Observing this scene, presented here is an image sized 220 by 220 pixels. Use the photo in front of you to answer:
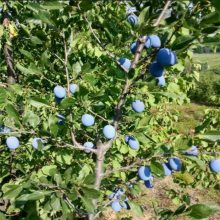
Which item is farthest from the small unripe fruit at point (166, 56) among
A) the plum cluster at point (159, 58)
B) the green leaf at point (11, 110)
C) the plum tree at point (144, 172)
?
the green leaf at point (11, 110)

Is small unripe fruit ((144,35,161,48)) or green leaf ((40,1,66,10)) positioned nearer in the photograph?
green leaf ((40,1,66,10))

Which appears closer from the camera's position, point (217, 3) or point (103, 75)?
point (217, 3)

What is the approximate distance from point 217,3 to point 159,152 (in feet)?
2.52

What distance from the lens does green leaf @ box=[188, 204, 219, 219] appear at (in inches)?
48.4

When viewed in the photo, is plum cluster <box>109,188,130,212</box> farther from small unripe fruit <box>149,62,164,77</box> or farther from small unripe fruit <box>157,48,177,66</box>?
small unripe fruit <box>157,48,177,66</box>

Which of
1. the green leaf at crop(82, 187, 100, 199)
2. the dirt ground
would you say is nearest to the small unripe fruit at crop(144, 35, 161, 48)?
the green leaf at crop(82, 187, 100, 199)

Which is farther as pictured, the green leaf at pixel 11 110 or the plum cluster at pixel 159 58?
the green leaf at pixel 11 110

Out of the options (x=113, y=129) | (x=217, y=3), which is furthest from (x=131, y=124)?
(x=217, y=3)

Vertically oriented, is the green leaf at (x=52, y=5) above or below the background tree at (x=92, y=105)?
above

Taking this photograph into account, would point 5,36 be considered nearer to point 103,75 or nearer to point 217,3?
point 103,75

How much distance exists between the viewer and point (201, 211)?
48.9 inches

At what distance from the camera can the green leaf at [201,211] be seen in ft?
4.04

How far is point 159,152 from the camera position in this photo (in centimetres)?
153

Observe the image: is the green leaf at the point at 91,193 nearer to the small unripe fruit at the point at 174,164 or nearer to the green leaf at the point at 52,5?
the small unripe fruit at the point at 174,164
